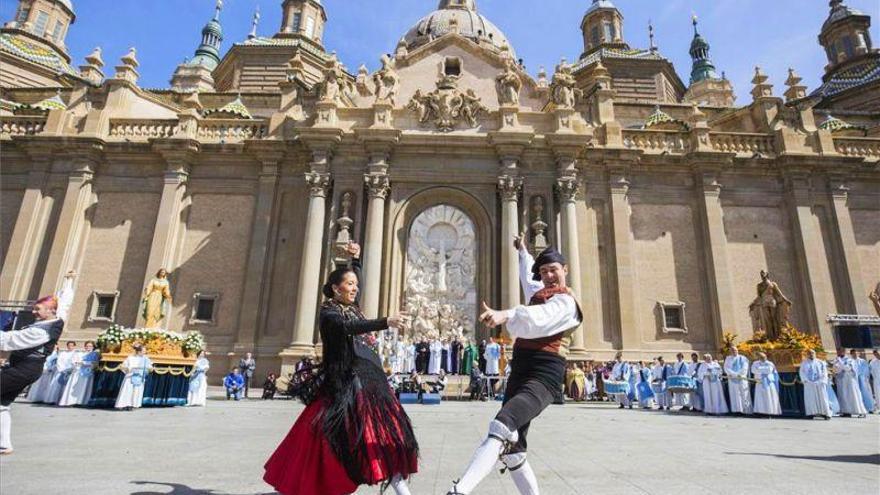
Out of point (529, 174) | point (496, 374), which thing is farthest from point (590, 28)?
point (496, 374)

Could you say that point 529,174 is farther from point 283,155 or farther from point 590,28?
point 590,28

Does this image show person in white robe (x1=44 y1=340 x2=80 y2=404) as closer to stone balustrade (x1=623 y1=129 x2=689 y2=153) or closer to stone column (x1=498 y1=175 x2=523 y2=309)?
stone column (x1=498 y1=175 x2=523 y2=309)

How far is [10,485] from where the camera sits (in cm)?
410

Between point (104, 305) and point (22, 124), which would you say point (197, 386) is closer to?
point (104, 305)

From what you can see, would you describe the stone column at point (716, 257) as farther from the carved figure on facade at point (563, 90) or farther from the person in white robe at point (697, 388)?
the carved figure on facade at point (563, 90)

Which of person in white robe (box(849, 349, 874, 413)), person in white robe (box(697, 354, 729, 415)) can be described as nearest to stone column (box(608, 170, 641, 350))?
person in white robe (box(697, 354, 729, 415))

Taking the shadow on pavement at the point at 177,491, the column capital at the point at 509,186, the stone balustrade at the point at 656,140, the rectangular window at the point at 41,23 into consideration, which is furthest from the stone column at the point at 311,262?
the rectangular window at the point at 41,23

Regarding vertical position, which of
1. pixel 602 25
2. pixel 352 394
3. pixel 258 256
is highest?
pixel 602 25

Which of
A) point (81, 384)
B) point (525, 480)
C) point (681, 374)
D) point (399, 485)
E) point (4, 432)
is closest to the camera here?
point (525, 480)

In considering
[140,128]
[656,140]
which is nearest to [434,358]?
[656,140]

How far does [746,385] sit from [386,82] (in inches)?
776

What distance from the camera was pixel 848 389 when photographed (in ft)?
46.2

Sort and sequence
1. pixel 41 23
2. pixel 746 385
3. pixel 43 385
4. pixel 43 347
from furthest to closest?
1. pixel 41 23
2. pixel 746 385
3. pixel 43 385
4. pixel 43 347

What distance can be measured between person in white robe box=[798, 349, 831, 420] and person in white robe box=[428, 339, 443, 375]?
11810mm
